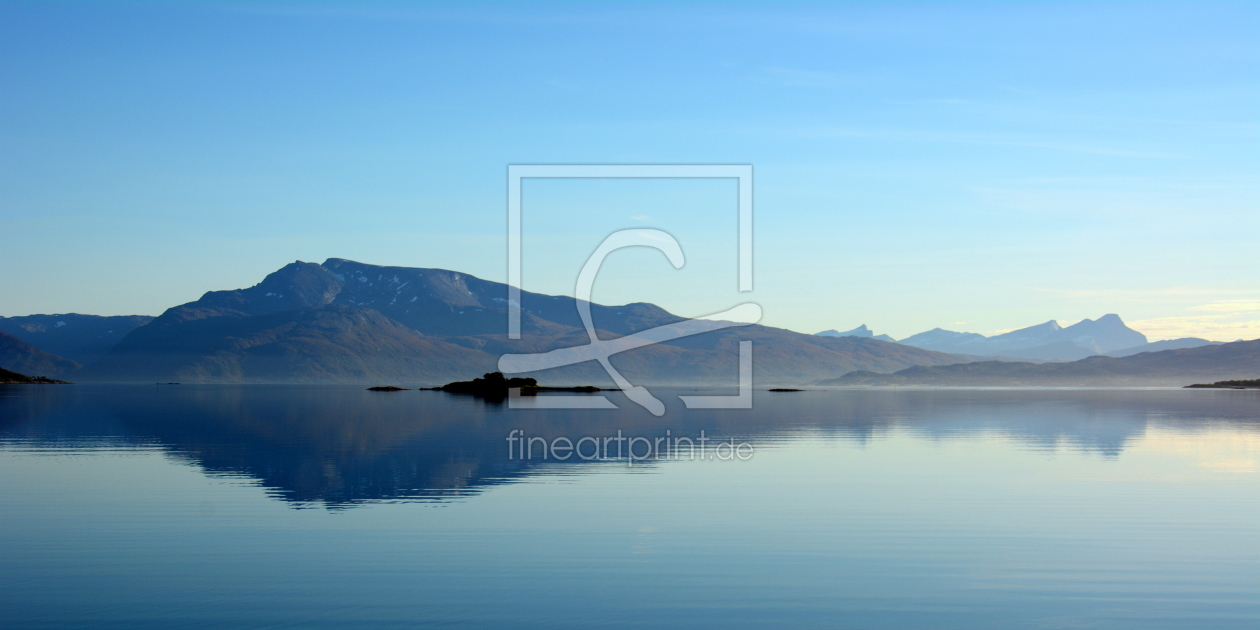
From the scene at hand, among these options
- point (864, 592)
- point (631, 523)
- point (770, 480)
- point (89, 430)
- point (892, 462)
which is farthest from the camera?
point (89, 430)

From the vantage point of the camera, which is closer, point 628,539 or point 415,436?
point 628,539

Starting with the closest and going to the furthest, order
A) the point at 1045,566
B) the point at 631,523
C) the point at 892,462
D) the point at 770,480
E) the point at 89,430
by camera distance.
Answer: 1. the point at 1045,566
2. the point at 631,523
3. the point at 770,480
4. the point at 892,462
5. the point at 89,430

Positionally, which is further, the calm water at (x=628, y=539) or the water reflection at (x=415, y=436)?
the water reflection at (x=415, y=436)

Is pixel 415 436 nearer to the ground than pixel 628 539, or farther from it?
nearer to the ground

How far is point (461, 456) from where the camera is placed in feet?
150

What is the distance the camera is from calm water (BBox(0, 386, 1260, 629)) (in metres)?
17.8

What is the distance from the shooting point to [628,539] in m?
24.3

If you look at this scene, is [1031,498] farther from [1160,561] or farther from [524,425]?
[524,425]

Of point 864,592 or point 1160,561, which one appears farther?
point 1160,561

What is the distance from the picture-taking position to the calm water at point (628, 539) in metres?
17.8

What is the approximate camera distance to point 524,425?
236 ft

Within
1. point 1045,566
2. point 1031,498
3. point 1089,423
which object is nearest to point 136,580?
point 1045,566

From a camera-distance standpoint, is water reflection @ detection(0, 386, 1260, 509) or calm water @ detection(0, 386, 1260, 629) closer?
calm water @ detection(0, 386, 1260, 629)

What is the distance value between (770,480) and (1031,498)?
29.6 ft
